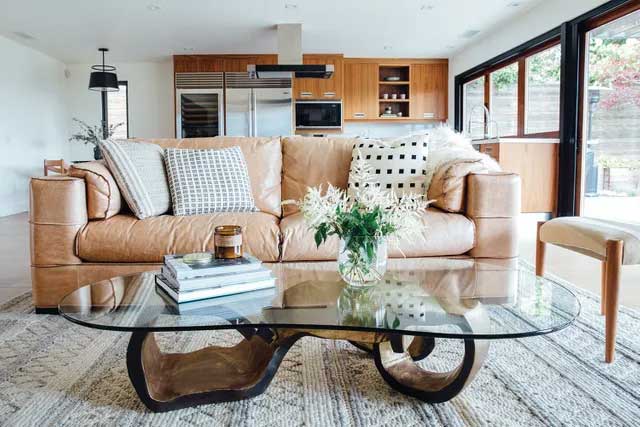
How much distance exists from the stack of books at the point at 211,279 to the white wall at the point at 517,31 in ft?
14.1

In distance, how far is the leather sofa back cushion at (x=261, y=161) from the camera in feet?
9.28

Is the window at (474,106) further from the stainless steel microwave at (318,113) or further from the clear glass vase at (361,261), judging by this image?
the clear glass vase at (361,261)

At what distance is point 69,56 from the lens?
7629mm

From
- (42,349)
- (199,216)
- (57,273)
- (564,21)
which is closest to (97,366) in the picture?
(42,349)

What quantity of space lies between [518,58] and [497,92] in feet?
2.28

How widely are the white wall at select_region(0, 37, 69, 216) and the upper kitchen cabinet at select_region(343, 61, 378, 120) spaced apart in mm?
4608

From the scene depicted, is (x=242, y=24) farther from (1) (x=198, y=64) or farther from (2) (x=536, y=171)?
(2) (x=536, y=171)

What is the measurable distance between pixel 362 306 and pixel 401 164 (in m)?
1.55

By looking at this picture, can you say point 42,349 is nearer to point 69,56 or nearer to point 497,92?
point 497,92

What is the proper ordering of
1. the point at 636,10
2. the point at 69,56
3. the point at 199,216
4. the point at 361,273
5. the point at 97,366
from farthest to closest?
the point at 69,56 < the point at 636,10 < the point at 199,216 < the point at 97,366 < the point at 361,273

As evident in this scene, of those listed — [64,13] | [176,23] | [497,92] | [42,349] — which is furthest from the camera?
[497,92]

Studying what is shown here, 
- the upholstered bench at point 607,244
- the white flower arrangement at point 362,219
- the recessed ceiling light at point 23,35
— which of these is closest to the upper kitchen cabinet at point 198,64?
the recessed ceiling light at point 23,35

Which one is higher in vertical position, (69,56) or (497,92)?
(69,56)

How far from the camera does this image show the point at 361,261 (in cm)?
140
